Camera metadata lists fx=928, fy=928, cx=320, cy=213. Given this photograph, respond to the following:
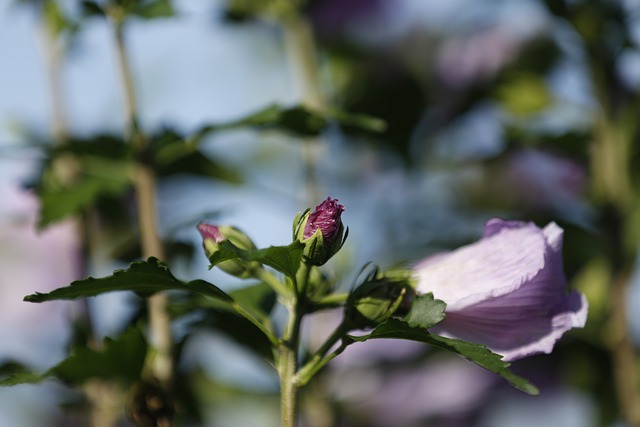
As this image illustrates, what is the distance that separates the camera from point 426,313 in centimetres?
68

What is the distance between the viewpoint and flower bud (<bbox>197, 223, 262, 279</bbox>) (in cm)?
75

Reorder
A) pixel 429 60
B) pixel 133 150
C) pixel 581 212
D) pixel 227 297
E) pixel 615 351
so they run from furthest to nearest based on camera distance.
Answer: pixel 429 60 < pixel 581 212 < pixel 615 351 < pixel 133 150 < pixel 227 297

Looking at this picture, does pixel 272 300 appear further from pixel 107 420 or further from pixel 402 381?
pixel 402 381

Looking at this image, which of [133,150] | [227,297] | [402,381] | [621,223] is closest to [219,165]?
[133,150]

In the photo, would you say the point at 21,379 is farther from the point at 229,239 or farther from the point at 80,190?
the point at 80,190

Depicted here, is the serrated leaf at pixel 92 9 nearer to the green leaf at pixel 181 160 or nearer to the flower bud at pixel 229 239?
the green leaf at pixel 181 160

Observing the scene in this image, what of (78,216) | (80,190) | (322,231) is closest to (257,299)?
(322,231)

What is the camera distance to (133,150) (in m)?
1.05

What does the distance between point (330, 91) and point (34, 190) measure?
73 centimetres

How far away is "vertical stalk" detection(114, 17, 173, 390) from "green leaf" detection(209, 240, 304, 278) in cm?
34

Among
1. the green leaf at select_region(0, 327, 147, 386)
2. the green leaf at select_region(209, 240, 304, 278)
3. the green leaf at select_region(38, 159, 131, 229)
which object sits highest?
the green leaf at select_region(209, 240, 304, 278)

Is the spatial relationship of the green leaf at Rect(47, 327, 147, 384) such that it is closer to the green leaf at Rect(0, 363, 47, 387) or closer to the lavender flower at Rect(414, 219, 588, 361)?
the green leaf at Rect(0, 363, 47, 387)

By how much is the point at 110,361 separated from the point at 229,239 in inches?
8.9

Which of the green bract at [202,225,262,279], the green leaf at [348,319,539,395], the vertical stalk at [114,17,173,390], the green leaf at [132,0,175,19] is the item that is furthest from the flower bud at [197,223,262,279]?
the green leaf at [132,0,175,19]
